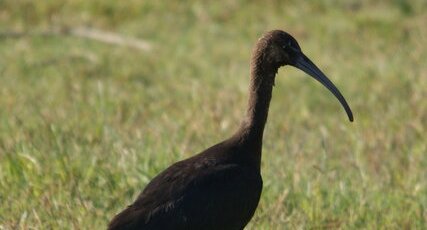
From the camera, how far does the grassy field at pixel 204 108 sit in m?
6.02

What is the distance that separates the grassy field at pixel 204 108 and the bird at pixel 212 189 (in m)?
0.62

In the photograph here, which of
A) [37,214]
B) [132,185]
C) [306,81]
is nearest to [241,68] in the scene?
[306,81]

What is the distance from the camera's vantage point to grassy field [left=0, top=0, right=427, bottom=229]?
6020 millimetres

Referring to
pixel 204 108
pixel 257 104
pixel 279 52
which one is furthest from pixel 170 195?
pixel 204 108

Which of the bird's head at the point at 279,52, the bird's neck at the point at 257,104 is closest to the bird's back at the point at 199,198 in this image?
the bird's neck at the point at 257,104

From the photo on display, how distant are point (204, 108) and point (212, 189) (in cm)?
377

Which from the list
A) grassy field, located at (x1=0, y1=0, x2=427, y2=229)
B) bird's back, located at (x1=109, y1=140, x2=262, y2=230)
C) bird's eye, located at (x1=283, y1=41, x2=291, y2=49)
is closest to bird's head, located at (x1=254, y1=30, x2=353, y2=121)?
bird's eye, located at (x1=283, y1=41, x2=291, y2=49)

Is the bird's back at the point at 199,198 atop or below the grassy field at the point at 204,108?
atop

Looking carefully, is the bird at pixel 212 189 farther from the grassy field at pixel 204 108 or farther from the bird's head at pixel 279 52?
the grassy field at pixel 204 108

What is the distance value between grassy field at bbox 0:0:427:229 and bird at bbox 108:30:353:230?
62 centimetres

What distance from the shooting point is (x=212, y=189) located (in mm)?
4945

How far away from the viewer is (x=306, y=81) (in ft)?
33.9

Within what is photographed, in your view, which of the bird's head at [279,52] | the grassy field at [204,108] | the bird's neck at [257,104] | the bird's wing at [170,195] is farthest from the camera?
the grassy field at [204,108]

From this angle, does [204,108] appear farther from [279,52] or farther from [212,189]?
[212,189]
